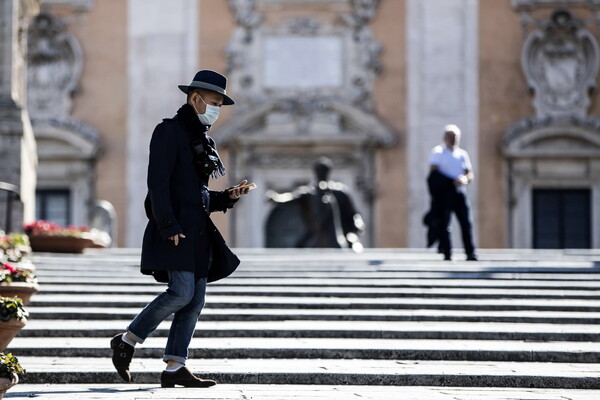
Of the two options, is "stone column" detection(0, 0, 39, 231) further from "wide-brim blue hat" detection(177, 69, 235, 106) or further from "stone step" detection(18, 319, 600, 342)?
"wide-brim blue hat" detection(177, 69, 235, 106)

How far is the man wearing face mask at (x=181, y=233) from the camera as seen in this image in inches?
305

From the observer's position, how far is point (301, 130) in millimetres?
29172

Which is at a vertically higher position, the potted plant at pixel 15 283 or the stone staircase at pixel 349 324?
the potted plant at pixel 15 283

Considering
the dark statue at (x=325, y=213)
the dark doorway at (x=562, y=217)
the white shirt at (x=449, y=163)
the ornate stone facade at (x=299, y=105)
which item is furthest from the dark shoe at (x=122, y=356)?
the dark doorway at (x=562, y=217)

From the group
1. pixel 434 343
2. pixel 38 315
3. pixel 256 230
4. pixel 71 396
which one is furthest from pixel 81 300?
pixel 256 230

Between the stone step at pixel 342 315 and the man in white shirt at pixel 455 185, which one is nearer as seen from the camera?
the stone step at pixel 342 315

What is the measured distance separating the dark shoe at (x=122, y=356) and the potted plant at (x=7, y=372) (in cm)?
100

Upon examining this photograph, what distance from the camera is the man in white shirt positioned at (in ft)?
48.5

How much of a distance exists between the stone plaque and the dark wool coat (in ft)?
70.1

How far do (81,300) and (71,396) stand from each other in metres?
3.91

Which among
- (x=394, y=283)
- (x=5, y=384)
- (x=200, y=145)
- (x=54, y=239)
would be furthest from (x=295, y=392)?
(x=54, y=239)

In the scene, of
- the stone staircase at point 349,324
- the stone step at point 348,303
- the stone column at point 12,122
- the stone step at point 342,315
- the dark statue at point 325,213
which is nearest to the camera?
the stone staircase at point 349,324

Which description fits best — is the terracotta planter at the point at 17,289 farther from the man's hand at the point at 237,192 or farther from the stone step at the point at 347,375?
the man's hand at the point at 237,192

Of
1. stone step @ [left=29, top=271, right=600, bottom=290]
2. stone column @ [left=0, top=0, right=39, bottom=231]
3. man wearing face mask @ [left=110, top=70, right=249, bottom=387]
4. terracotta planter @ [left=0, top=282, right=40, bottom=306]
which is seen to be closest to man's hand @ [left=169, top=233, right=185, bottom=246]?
man wearing face mask @ [left=110, top=70, right=249, bottom=387]
